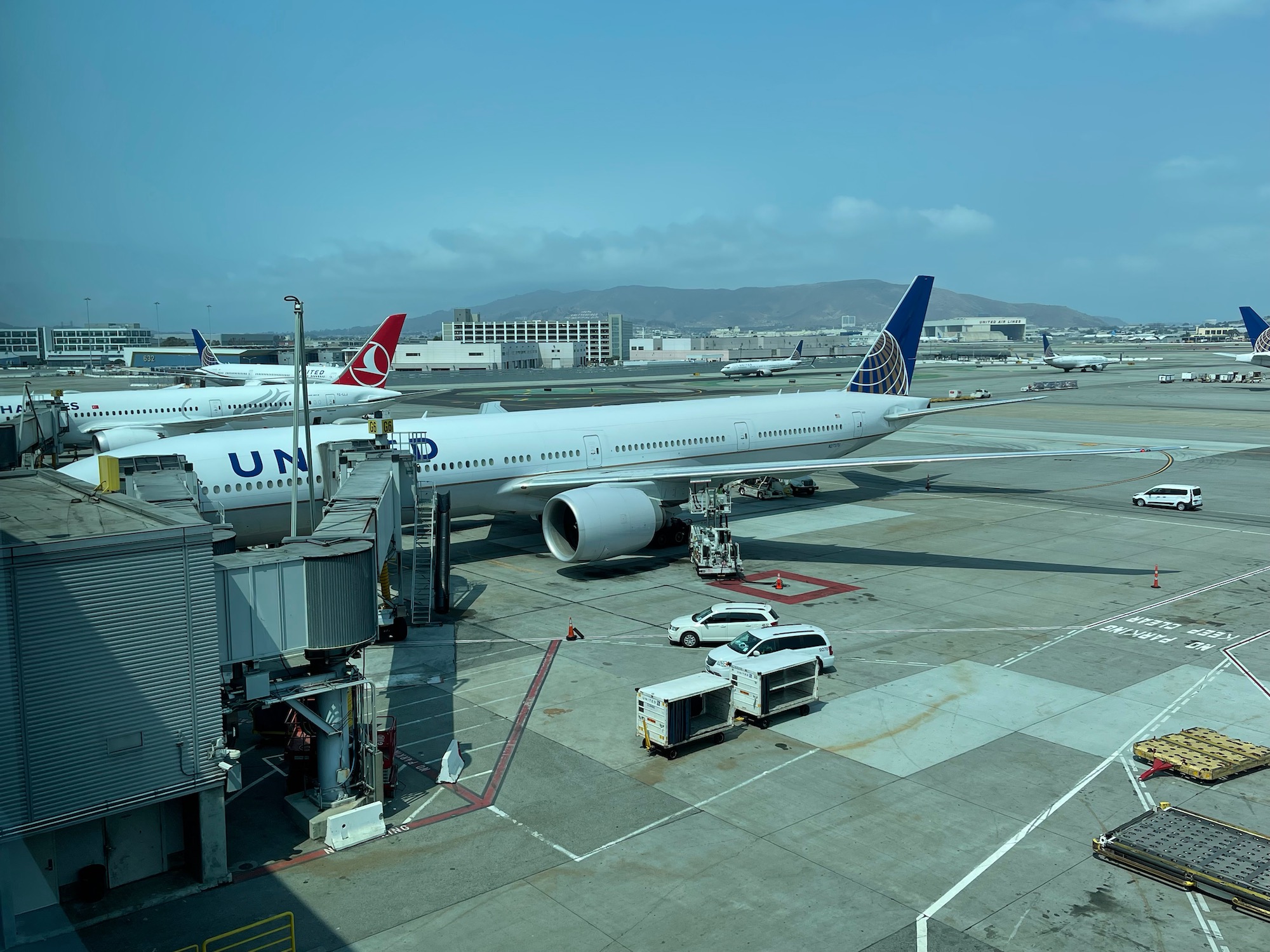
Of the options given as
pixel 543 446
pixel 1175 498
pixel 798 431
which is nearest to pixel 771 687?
pixel 543 446

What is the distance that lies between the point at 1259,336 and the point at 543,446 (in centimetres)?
11471

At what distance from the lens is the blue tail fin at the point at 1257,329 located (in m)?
116

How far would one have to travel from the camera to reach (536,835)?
1652cm

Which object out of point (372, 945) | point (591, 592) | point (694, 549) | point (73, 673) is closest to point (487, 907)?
point (372, 945)

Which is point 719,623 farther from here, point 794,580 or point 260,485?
point 260,485

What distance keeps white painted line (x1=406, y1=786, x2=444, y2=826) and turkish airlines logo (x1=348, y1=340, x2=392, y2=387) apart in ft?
202

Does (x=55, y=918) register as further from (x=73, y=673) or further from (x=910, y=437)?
(x=910, y=437)

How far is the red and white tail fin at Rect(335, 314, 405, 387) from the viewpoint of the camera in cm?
7606

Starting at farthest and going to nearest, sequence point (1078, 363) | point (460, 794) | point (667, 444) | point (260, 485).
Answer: point (1078, 363) → point (667, 444) → point (260, 485) → point (460, 794)

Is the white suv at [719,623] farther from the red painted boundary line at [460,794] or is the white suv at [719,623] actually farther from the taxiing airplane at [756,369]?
the taxiing airplane at [756,369]

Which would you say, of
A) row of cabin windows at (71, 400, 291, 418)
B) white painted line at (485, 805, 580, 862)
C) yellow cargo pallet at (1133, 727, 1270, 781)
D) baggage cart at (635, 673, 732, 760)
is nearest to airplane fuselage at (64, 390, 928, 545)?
white painted line at (485, 805, 580, 862)

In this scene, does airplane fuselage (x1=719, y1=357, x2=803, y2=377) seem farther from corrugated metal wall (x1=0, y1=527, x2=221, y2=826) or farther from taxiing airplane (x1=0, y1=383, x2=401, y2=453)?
corrugated metal wall (x1=0, y1=527, x2=221, y2=826)

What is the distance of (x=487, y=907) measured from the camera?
47.0 ft

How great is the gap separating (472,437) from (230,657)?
21.0 m
